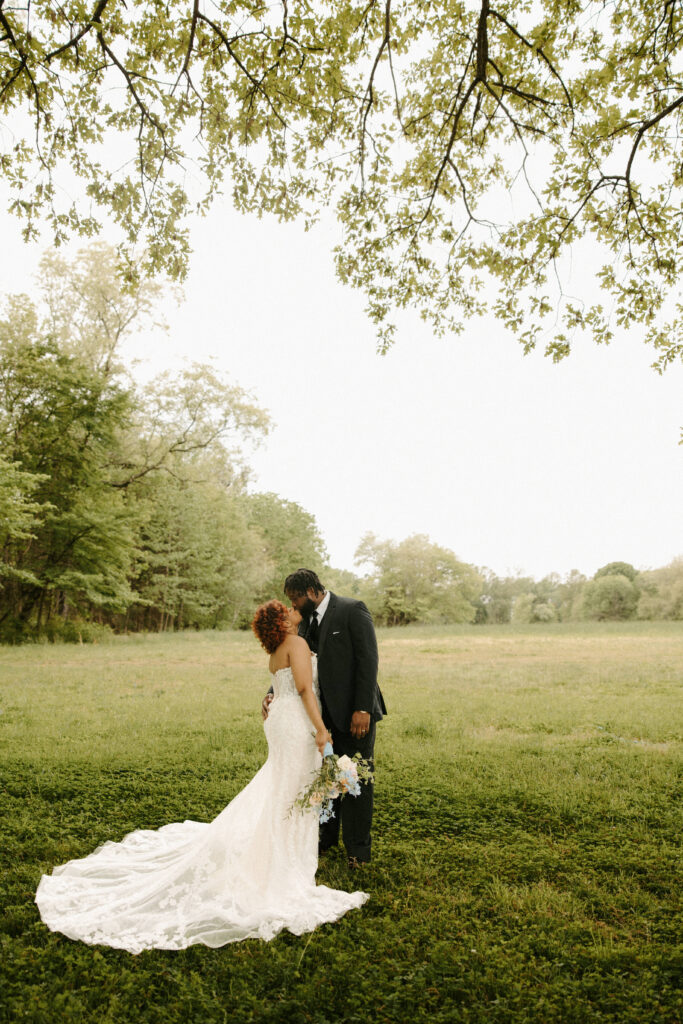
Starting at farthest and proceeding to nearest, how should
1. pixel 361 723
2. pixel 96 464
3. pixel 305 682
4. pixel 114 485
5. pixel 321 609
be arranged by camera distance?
1. pixel 114 485
2. pixel 96 464
3. pixel 321 609
4. pixel 361 723
5. pixel 305 682

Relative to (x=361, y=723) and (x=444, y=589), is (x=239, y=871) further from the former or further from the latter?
(x=444, y=589)

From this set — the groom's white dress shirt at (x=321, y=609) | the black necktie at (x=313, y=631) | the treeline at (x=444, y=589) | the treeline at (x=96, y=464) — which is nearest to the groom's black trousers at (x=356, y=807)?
the black necktie at (x=313, y=631)

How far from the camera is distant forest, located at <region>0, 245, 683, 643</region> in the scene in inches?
920

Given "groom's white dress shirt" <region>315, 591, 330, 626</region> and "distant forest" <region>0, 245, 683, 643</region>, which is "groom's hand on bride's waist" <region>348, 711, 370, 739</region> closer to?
"groom's white dress shirt" <region>315, 591, 330, 626</region>

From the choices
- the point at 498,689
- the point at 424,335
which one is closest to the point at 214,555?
the point at 498,689

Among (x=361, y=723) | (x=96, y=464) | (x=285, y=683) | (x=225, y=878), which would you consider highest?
(x=96, y=464)

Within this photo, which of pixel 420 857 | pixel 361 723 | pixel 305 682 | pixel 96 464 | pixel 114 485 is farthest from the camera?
pixel 114 485

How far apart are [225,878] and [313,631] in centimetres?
197

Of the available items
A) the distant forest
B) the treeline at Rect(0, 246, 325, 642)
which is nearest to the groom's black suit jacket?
the distant forest

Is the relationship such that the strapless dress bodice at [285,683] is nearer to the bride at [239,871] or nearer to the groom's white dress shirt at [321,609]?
the bride at [239,871]

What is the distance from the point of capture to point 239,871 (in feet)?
14.4

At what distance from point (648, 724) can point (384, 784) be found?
5.41m

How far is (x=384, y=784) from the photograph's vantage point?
689 centimetres

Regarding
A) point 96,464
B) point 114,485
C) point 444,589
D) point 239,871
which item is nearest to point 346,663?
point 239,871
